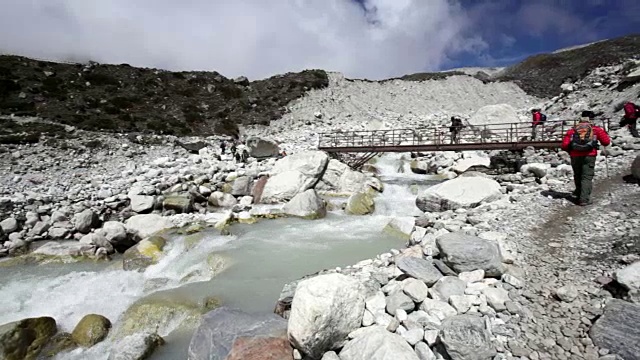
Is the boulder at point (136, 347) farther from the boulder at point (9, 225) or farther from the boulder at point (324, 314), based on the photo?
the boulder at point (9, 225)

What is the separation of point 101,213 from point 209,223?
16.0ft

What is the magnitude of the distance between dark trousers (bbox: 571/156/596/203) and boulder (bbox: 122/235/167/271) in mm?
11102

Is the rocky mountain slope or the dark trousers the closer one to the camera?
the dark trousers

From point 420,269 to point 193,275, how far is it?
5917 millimetres

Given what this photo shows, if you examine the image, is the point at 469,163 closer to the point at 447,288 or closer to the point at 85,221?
the point at 447,288

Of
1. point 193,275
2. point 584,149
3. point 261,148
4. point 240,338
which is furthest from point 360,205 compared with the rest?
point 261,148

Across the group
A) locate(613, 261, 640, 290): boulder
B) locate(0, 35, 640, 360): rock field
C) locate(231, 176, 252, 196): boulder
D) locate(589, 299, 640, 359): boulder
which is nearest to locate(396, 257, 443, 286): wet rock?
locate(0, 35, 640, 360): rock field

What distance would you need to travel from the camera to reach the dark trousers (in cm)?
710

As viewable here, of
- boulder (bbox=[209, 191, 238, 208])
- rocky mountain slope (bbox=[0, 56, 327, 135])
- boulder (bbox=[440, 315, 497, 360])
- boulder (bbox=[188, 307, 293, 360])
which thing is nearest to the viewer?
boulder (bbox=[440, 315, 497, 360])

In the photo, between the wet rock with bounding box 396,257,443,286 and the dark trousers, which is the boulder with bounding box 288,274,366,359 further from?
the dark trousers

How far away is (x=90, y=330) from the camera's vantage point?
20.6 feet

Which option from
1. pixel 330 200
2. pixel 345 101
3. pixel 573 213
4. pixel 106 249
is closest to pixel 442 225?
pixel 573 213

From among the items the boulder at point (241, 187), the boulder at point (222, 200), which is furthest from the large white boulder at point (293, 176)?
the boulder at point (222, 200)

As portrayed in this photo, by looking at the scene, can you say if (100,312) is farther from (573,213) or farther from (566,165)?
(566,165)
